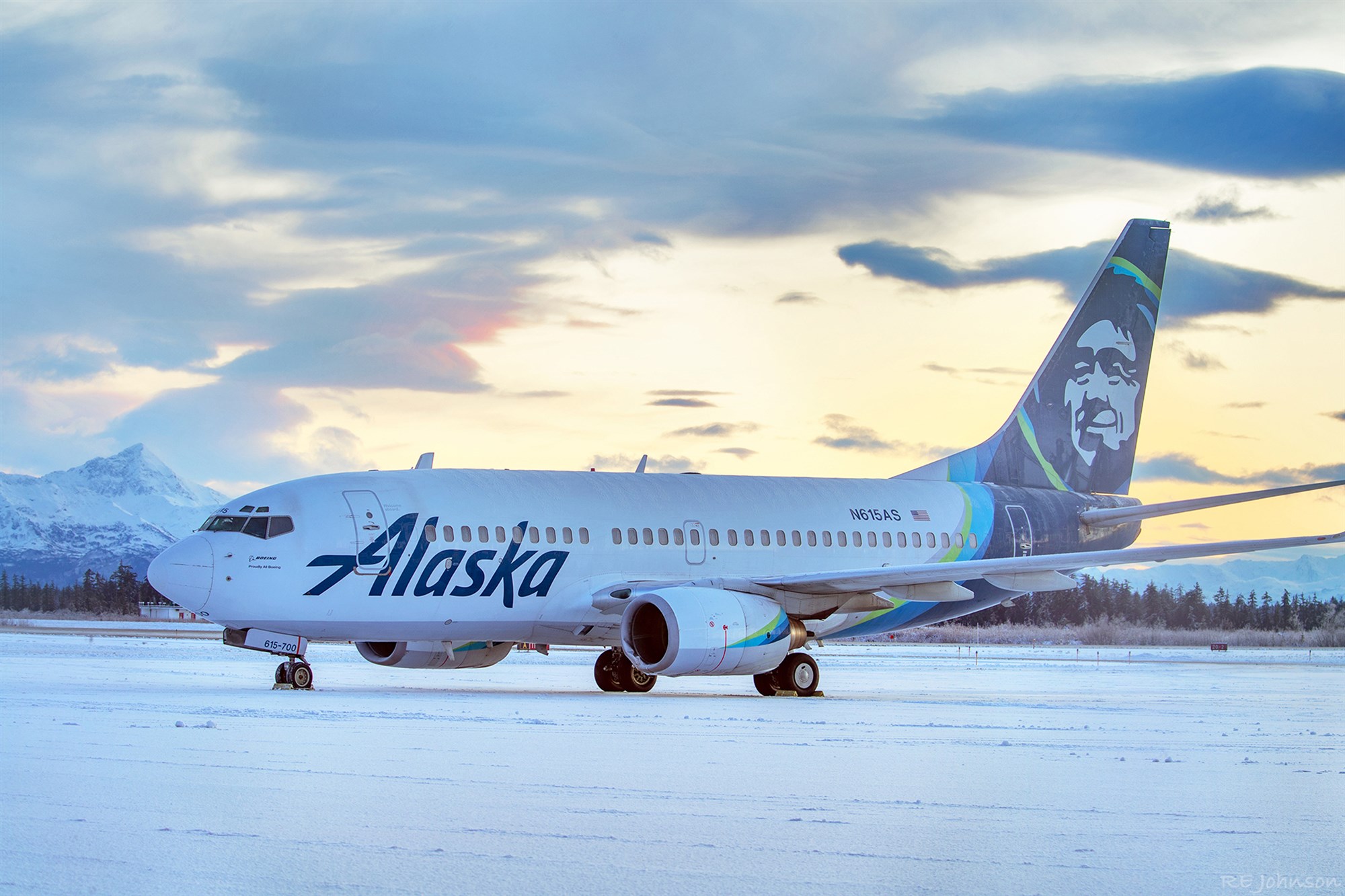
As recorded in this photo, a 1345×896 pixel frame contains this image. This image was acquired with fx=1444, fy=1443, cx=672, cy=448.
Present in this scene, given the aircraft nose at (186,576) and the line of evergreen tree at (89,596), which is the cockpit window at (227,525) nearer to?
the aircraft nose at (186,576)

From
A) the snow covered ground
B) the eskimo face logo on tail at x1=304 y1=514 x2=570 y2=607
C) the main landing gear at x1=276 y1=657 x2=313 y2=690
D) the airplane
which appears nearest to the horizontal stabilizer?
the airplane

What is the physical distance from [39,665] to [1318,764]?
2440 centimetres

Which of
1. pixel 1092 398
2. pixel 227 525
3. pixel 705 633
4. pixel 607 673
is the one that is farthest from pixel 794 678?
pixel 1092 398

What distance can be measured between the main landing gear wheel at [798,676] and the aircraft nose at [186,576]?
8841mm

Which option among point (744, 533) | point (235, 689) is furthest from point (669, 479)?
point (235, 689)

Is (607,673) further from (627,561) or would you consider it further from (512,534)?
(512,534)

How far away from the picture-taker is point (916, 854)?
7469 mm

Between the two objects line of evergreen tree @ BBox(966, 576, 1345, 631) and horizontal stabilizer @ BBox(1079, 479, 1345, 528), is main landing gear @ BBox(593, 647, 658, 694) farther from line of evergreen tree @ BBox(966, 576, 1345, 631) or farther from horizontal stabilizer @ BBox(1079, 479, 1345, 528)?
line of evergreen tree @ BBox(966, 576, 1345, 631)

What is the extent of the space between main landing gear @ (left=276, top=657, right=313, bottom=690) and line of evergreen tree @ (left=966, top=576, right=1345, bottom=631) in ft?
155

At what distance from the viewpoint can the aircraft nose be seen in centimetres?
2088

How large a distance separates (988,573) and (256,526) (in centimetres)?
1108

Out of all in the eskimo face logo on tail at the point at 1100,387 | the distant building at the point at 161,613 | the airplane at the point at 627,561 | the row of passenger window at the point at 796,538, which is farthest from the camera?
the distant building at the point at 161,613

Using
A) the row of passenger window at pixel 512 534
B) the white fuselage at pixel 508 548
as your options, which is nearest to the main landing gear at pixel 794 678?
the white fuselage at pixel 508 548

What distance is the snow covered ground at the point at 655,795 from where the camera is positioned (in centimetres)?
695
